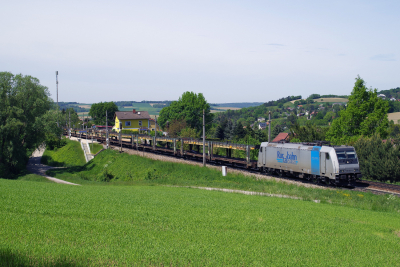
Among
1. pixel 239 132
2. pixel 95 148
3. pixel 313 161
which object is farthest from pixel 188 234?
pixel 239 132

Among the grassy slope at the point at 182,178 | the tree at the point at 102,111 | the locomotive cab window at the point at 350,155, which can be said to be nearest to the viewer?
the grassy slope at the point at 182,178

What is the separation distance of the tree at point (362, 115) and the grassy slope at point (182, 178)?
1783 cm

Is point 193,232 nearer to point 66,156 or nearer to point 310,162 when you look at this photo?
point 310,162

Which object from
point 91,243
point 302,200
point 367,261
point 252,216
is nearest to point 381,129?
point 302,200

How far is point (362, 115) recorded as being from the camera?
39906 mm

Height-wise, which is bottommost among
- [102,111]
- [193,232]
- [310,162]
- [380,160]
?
[193,232]

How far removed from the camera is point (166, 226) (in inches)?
497

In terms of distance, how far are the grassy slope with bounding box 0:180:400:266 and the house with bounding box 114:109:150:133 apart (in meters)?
85.7

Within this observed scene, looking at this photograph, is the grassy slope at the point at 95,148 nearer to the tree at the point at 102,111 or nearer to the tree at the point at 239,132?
the tree at the point at 239,132

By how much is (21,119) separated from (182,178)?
2558 centimetres

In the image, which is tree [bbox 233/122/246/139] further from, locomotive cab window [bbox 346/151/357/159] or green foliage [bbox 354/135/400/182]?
locomotive cab window [bbox 346/151/357/159]

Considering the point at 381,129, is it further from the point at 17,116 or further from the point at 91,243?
the point at 17,116

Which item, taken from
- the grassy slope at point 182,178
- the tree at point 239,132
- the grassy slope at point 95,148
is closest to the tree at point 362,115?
the grassy slope at point 182,178

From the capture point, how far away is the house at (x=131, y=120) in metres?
101
